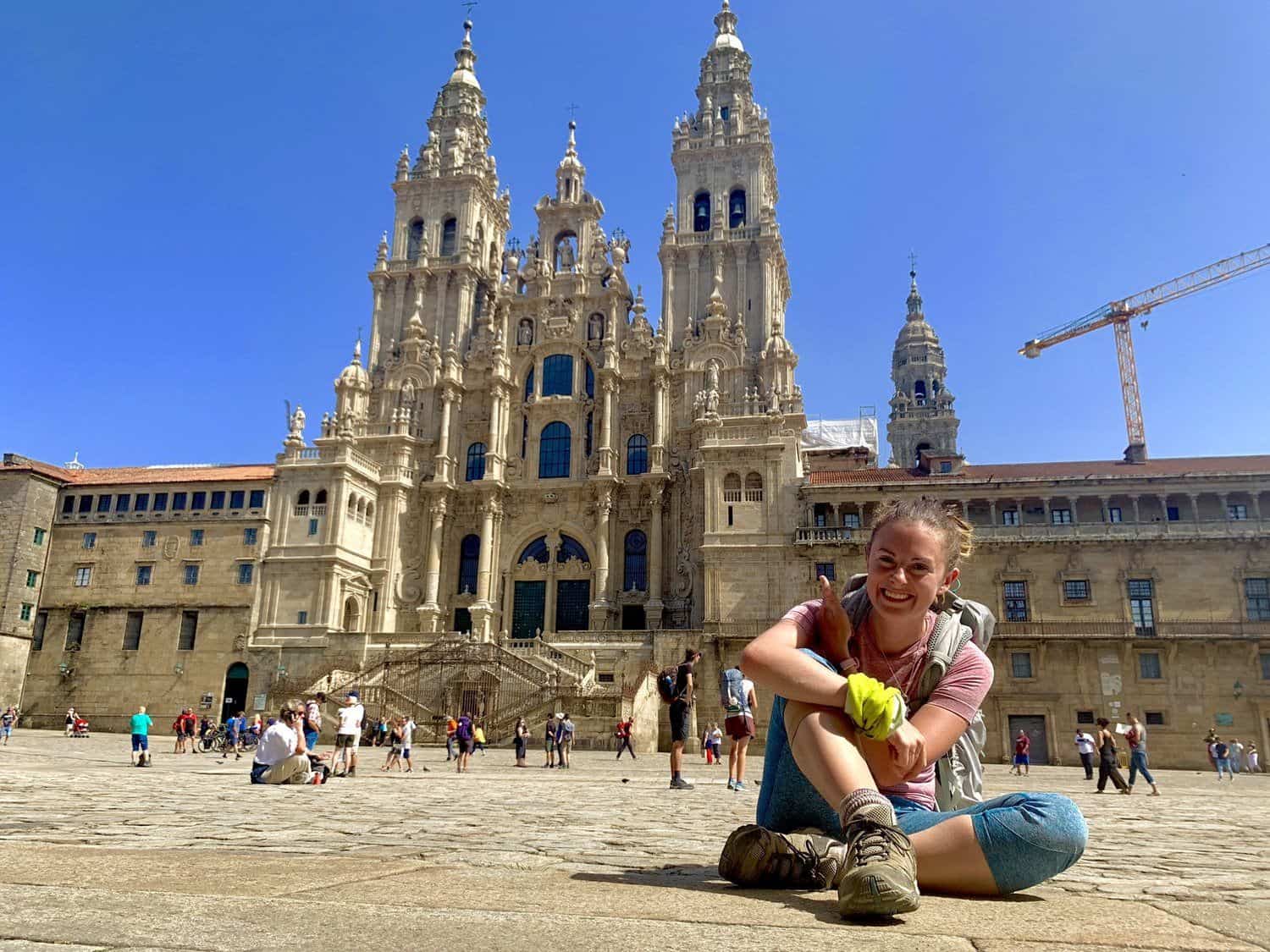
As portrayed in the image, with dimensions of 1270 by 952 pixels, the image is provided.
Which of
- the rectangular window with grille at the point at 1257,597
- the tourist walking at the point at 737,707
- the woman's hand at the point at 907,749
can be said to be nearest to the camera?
the woman's hand at the point at 907,749

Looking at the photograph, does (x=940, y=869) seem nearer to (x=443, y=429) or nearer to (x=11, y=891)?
(x=11, y=891)

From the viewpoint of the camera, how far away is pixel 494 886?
12.8ft

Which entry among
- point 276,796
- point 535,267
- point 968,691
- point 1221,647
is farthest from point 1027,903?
point 535,267

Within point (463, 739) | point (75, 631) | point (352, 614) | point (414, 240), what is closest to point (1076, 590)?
point (463, 739)

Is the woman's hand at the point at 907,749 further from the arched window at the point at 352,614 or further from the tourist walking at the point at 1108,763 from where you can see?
the arched window at the point at 352,614

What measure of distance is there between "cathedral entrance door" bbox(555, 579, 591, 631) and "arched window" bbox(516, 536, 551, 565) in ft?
6.14

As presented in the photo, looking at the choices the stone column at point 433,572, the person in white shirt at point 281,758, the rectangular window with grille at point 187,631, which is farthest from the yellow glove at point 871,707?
the rectangular window with grille at point 187,631

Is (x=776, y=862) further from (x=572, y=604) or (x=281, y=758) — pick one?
(x=572, y=604)

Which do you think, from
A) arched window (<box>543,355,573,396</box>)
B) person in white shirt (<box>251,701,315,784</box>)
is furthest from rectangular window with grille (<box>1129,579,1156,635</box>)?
person in white shirt (<box>251,701,315,784</box>)

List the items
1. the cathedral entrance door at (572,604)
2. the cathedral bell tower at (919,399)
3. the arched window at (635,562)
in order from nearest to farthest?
the cathedral entrance door at (572,604) < the arched window at (635,562) < the cathedral bell tower at (919,399)

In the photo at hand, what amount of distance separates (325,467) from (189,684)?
37.5 ft

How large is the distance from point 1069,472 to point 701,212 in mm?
23087

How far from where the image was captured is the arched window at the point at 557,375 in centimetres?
5097

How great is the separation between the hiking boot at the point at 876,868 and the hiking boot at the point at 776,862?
0.46 m
